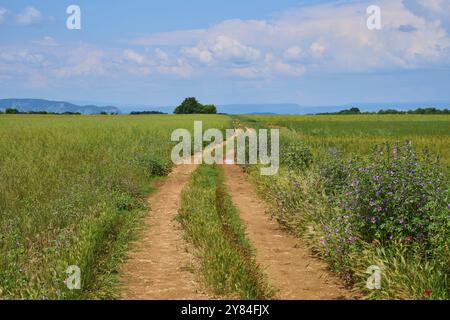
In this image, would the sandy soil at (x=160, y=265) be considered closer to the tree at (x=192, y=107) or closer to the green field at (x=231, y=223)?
the green field at (x=231, y=223)

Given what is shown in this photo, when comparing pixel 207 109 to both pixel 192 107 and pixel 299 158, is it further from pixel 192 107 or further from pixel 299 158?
pixel 299 158

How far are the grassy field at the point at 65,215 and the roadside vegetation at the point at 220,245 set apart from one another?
1.24 meters

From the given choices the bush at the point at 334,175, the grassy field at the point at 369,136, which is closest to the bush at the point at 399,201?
the bush at the point at 334,175

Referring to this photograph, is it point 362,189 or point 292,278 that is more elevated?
point 362,189

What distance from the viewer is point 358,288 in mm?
6965

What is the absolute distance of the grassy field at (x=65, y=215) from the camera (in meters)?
6.84

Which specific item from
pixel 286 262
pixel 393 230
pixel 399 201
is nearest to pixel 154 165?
pixel 286 262

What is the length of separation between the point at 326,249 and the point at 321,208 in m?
1.74

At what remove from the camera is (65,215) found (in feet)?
32.6

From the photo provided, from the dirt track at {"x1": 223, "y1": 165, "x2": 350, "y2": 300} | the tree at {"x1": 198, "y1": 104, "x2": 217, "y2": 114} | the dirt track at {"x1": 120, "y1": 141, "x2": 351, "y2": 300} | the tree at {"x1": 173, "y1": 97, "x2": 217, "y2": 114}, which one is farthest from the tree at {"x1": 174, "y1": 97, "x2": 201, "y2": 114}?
the dirt track at {"x1": 120, "y1": 141, "x2": 351, "y2": 300}

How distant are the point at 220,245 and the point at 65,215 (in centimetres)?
345
